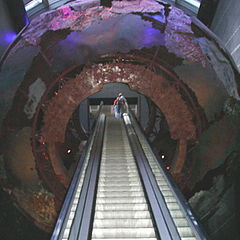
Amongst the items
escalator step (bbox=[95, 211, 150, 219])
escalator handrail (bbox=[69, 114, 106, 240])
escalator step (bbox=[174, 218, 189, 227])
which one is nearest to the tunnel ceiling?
escalator handrail (bbox=[69, 114, 106, 240])

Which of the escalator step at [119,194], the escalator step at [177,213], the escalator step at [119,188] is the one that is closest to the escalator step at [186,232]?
the escalator step at [177,213]

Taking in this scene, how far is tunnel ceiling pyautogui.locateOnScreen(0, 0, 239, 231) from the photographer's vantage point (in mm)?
4988

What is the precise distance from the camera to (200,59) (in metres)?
5.18

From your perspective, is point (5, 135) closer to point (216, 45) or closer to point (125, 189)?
point (125, 189)

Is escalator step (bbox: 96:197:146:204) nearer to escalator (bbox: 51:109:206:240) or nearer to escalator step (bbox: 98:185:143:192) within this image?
escalator (bbox: 51:109:206:240)

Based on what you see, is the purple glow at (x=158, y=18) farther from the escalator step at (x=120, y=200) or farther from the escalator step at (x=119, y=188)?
the escalator step at (x=120, y=200)

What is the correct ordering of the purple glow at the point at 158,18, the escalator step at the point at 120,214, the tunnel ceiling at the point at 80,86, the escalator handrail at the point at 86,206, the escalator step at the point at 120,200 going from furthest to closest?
1. the purple glow at the point at 158,18
2. the tunnel ceiling at the point at 80,86
3. the escalator step at the point at 120,200
4. the escalator step at the point at 120,214
5. the escalator handrail at the point at 86,206

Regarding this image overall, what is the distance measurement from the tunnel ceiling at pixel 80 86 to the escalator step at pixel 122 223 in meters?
1.76

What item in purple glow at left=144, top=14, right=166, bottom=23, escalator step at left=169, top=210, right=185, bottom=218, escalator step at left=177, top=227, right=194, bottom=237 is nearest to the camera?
escalator step at left=177, top=227, right=194, bottom=237

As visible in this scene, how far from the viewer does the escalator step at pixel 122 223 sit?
11.3 ft

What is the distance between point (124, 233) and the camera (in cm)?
333

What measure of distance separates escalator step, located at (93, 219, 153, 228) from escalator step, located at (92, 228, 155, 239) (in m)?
0.11

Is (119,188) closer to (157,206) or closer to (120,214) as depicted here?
(120,214)

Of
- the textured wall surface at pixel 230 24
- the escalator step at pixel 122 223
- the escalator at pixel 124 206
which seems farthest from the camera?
the textured wall surface at pixel 230 24
